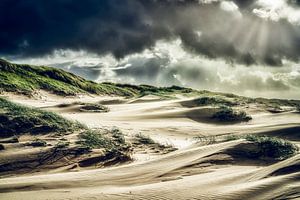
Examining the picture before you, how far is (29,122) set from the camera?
1496 centimetres

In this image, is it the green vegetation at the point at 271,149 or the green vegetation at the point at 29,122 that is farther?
the green vegetation at the point at 29,122

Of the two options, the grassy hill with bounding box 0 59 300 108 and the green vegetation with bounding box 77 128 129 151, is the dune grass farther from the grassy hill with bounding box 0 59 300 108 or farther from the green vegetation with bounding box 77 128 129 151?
the grassy hill with bounding box 0 59 300 108

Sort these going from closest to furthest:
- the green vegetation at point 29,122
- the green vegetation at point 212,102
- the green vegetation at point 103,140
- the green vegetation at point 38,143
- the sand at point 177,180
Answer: the sand at point 177,180, the green vegetation at point 38,143, the green vegetation at point 103,140, the green vegetation at point 29,122, the green vegetation at point 212,102

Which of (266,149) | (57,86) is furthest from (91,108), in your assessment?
(266,149)

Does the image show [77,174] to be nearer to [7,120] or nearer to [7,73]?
[7,120]

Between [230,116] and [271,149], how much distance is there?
857 cm

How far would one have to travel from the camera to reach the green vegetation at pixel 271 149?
12.3 meters

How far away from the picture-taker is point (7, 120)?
15023mm

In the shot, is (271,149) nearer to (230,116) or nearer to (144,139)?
(144,139)

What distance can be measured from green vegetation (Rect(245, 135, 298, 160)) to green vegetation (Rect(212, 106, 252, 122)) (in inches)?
306

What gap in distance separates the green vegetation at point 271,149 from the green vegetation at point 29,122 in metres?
6.32

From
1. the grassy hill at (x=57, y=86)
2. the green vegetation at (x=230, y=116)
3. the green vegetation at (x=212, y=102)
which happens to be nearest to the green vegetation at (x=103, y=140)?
the green vegetation at (x=230, y=116)

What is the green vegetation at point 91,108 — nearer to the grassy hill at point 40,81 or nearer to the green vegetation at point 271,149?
the grassy hill at point 40,81

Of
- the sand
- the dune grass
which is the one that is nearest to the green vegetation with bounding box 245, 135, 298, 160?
the sand
